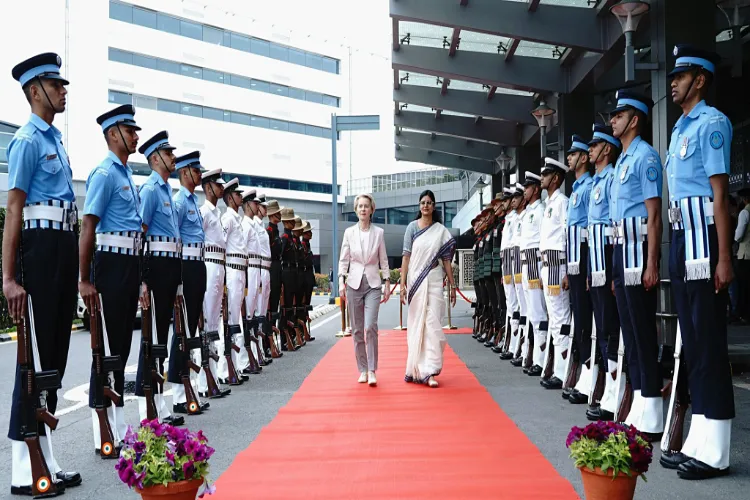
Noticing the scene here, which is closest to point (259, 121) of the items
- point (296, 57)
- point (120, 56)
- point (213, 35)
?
point (296, 57)

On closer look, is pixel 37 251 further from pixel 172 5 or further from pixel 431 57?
pixel 172 5

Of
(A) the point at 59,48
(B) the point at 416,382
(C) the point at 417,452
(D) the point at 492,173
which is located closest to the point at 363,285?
(B) the point at 416,382

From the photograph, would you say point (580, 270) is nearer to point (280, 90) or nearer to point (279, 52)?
point (280, 90)

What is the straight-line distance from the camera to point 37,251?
451 centimetres

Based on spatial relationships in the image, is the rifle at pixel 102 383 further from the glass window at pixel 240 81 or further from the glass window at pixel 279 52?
the glass window at pixel 279 52

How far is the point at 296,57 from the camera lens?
5659cm

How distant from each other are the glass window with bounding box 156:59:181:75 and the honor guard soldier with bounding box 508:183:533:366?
41.7 m

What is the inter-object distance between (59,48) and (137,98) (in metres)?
7.31

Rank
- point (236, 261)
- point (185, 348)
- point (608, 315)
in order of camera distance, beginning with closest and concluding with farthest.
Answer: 1. point (608, 315)
2. point (185, 348)
3. point (236, 261)

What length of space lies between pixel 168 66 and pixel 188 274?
44.3m

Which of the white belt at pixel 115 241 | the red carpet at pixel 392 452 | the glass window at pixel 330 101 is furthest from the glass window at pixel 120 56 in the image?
the white belt at pixel 115 241

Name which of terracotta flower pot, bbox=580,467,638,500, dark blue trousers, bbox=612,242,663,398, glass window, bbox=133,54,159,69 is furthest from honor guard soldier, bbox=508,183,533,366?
glass window, bbox=133,54,159,69

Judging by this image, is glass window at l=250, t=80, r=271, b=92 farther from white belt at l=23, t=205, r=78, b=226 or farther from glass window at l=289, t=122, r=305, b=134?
white belt at l=23, t=205, r=78, b=226

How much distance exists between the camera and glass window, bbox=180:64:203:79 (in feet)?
161
